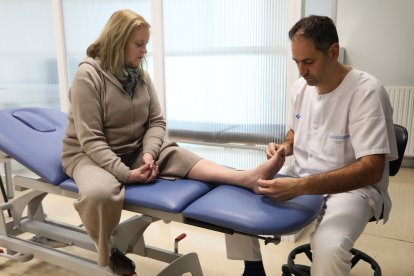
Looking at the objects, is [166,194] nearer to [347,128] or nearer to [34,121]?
[347,128]

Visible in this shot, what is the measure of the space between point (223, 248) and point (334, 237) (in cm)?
107

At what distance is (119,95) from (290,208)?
2.74 feet

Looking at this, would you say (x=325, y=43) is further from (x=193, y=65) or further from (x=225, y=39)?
(x=193, y=65)

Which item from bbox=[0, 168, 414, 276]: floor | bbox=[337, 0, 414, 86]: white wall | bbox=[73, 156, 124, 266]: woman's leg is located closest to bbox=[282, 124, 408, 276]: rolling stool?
bbox=[0, 168, 414, 276]: floor

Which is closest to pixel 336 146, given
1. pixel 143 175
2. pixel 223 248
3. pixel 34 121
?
pixel 143 175

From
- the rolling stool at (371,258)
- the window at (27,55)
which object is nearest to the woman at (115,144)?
the rolling stool at (371,258)

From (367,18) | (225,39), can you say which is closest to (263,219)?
(225,39)

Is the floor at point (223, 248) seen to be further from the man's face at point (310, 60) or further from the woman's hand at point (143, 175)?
the man's face at point (310, 60)

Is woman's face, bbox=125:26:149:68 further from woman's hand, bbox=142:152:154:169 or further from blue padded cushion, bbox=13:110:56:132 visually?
blue padded cushion, bbox=13:110:56:132

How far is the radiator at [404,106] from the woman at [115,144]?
2.65 meters

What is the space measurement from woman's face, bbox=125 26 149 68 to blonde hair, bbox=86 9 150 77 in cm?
2

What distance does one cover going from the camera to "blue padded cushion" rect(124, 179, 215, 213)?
1239mm

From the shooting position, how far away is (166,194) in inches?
51.0

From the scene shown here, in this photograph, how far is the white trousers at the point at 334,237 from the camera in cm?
110
